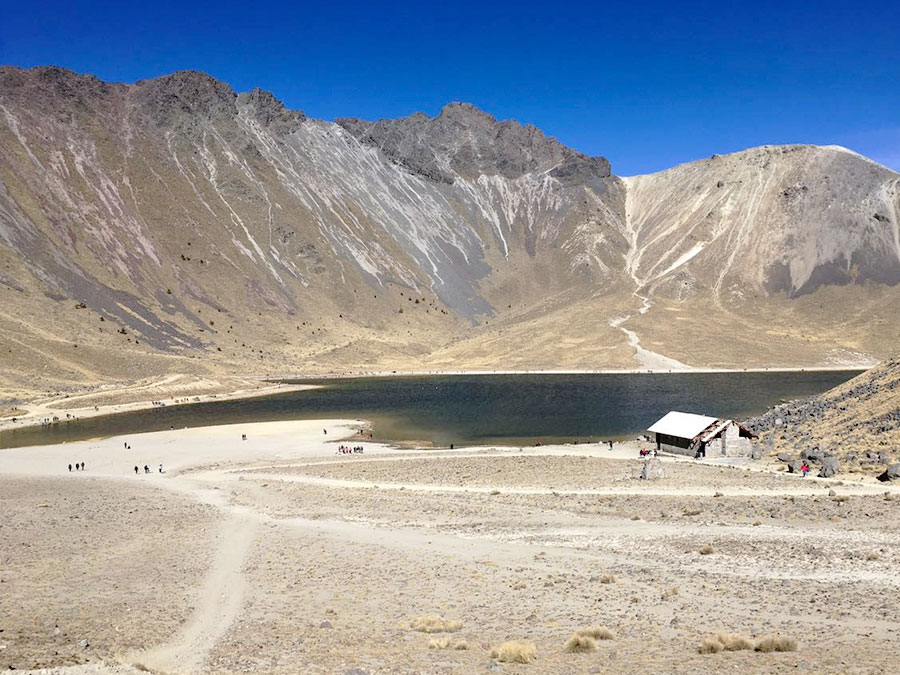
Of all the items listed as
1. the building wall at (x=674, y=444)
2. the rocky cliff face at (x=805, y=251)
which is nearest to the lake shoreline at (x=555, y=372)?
the rocky cliff face at (x=805, y=251)

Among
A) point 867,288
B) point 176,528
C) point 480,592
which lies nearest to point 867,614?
point 480,592

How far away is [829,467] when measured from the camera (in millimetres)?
40906

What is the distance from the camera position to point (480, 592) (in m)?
21.4

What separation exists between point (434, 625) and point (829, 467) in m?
32.0

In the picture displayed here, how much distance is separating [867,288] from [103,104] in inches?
7963

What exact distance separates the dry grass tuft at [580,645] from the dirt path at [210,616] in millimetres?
8382

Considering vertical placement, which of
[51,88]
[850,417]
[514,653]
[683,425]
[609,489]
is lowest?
[609,489]

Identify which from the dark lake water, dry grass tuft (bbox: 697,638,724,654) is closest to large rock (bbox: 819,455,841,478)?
the dark lake water

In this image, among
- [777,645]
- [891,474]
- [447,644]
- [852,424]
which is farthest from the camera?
[852,424]

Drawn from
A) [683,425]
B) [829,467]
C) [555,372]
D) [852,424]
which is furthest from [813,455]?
[555,372]

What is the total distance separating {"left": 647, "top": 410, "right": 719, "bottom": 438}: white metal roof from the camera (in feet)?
174

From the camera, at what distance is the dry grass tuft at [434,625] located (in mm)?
18000

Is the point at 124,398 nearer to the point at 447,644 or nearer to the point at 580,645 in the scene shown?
the point at 447,644

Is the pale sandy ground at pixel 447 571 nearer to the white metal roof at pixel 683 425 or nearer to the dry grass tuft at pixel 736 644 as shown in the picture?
the dry grass tuft at pixel 736 644
